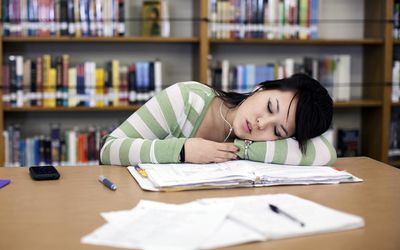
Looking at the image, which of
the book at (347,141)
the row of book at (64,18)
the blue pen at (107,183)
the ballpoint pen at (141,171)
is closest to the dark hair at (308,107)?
the ballpoint pen at (141,171)

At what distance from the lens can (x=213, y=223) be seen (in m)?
0.94

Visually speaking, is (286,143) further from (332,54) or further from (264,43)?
(332,54)

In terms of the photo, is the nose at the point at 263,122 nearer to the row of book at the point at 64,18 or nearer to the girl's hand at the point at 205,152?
the girl's hand at the point at 205,152

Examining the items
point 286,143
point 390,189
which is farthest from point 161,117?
point 390,189

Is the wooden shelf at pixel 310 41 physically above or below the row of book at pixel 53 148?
above

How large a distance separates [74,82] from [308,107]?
6.11ft

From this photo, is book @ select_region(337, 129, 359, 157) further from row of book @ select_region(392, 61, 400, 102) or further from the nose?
the nose

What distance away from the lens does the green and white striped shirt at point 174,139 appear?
1.57 metres

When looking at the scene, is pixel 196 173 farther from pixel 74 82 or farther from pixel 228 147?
pixel 74 82

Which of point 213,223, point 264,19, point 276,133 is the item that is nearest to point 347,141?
point 264,19

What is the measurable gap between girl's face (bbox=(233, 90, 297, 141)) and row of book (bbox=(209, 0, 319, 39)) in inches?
65.7

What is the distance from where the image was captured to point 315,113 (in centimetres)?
162

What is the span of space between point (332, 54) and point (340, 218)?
9.21 ft

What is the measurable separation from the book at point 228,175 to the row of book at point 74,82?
67.1 inches
